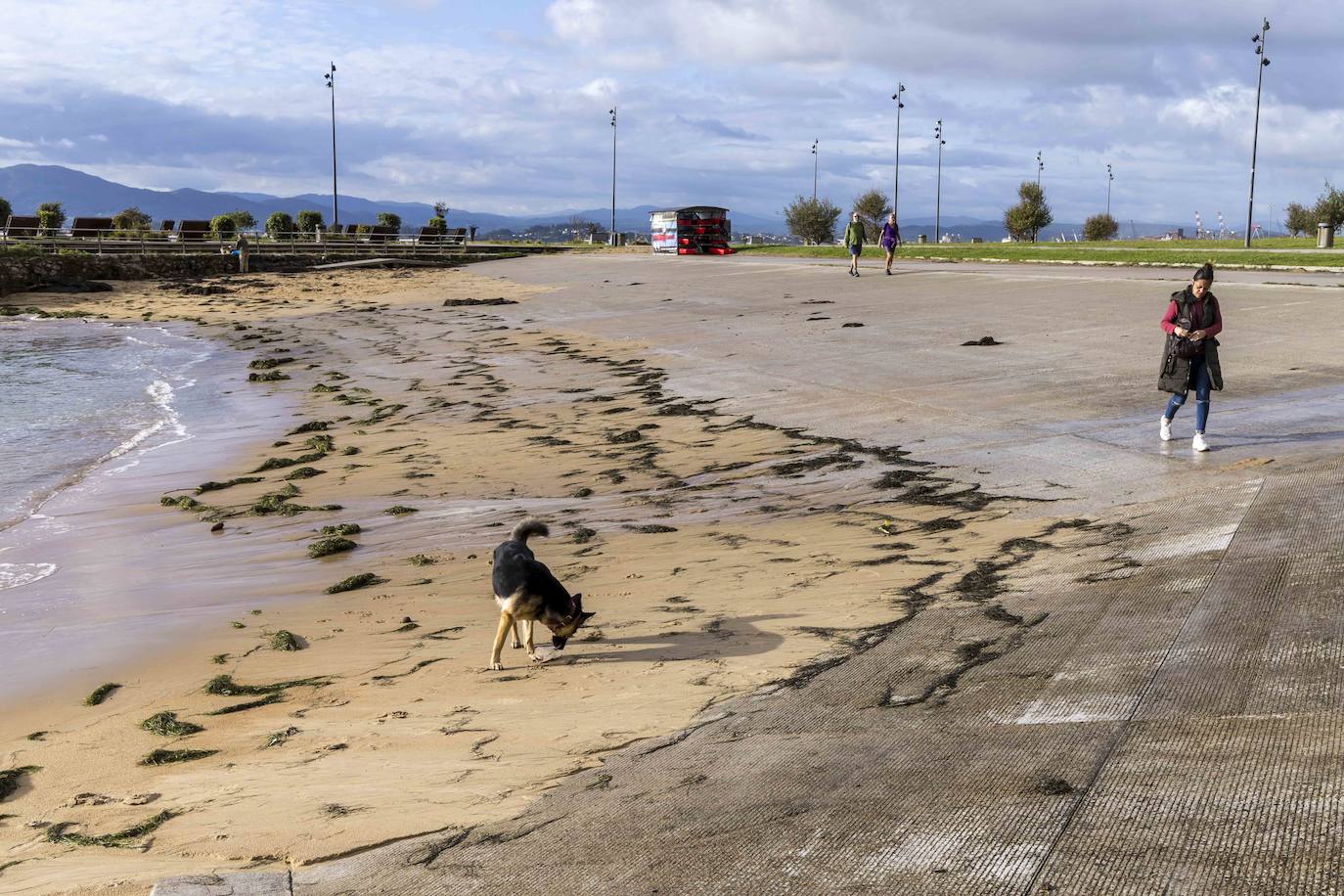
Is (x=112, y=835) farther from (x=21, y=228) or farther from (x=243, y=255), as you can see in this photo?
(x=21, y=228)

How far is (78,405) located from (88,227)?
1672 inches

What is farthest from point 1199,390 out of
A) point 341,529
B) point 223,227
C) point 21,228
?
point 223,227

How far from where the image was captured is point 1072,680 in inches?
215

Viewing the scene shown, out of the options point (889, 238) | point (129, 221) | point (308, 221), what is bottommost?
point (889, 238)

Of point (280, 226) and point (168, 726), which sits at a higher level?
point (280, 226)

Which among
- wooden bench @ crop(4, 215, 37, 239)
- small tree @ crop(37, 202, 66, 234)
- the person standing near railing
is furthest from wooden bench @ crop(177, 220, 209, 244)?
wooden bench @ crop(4, 215, 37, 239)

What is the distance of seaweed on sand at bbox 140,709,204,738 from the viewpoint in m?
6.39

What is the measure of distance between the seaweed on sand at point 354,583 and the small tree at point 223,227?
58809mm

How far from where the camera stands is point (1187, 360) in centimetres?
1107

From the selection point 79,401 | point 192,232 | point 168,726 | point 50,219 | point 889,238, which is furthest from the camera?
point 50,219

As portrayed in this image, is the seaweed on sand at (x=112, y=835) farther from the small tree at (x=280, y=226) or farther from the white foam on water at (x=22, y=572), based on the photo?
the small tree at (x=280, y=226)

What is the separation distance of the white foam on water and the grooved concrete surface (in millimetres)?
6775

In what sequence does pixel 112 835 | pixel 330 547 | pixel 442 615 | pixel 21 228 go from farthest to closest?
1. pixel 21 228
2. pixel 330 547
3. pixel 442 615
4. pixel 112 835

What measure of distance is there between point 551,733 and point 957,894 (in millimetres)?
2520
